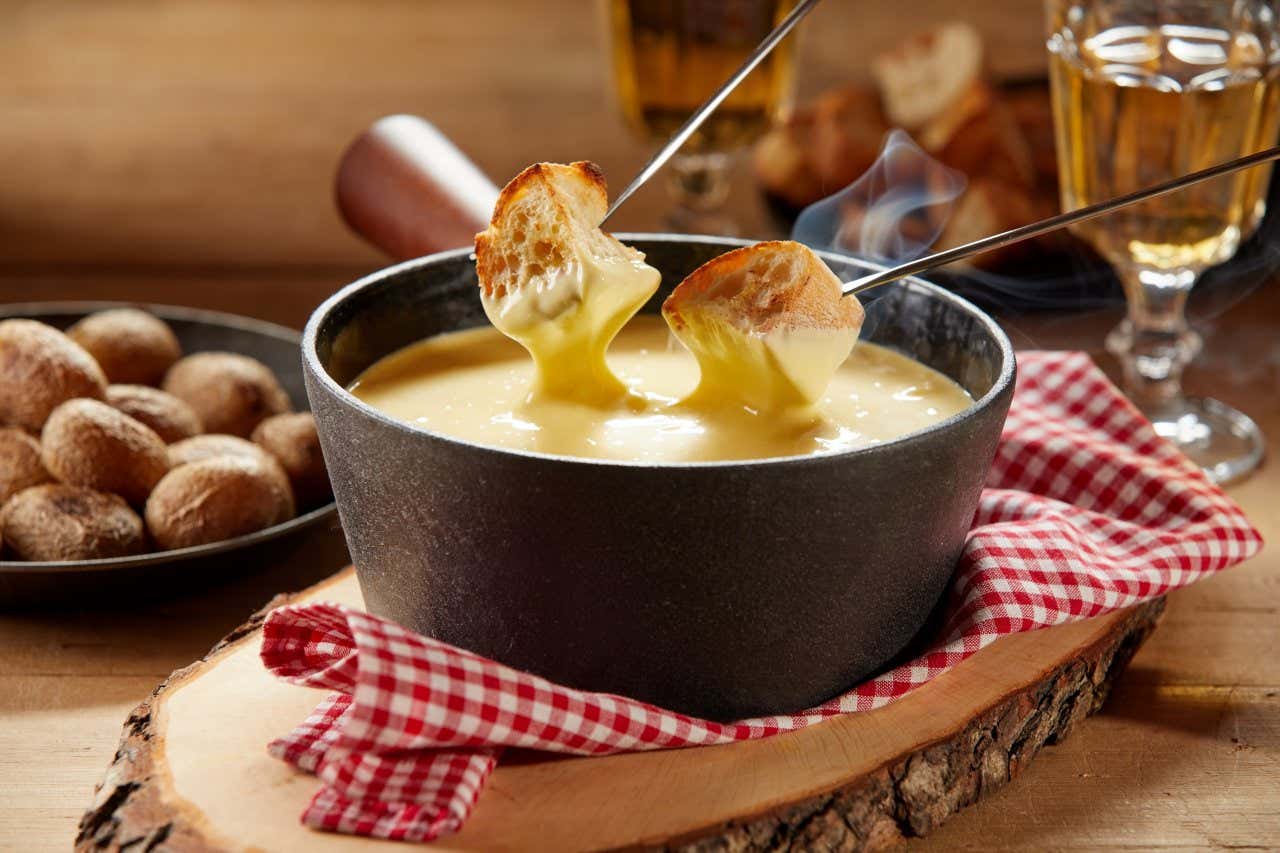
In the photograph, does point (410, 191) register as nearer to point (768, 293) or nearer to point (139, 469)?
point (139, 469)

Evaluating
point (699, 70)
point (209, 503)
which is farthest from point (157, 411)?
point (699, 70)

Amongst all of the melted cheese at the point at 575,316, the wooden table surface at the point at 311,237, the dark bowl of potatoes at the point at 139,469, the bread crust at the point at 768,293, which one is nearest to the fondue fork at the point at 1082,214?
the bread crust at the point at 768,293

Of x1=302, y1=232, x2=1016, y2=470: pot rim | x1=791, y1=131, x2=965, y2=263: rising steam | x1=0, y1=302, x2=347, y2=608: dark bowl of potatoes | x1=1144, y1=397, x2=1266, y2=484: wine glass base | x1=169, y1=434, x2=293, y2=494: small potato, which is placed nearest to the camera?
x1=302, y1=232, x2=1016, y2=470: pot rim

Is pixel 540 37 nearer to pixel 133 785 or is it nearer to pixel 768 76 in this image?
pixel 768 76

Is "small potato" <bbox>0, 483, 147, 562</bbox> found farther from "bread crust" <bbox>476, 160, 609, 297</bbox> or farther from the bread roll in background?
the bread roll in background

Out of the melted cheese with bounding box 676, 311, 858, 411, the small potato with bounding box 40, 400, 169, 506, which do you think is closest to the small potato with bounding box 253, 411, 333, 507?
the small potato with bounding box 40, 400, 169, 506

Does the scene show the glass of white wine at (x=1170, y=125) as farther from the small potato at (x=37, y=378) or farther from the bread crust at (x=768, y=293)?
the small potato at (x=37, y=378)

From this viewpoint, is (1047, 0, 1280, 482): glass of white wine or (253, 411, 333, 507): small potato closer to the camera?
(253, 411, 333, 507): small potato
